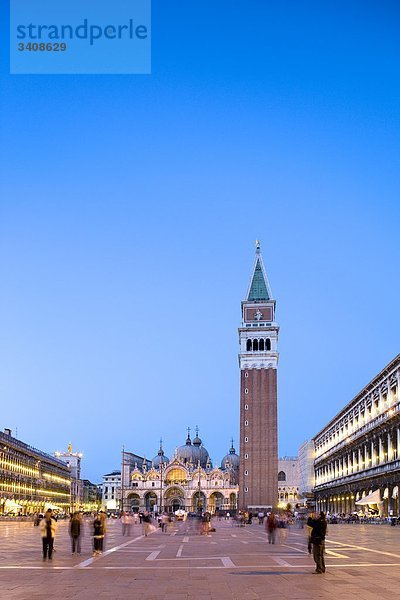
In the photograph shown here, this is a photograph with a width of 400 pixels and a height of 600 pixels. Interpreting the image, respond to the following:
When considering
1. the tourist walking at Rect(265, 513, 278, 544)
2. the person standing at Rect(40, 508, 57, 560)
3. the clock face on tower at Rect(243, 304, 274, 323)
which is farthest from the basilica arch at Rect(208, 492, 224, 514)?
the person standing at Rect(40, 508, 57, 560)

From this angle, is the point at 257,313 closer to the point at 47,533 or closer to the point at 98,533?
the point at 98,533

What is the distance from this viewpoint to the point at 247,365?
144 meters

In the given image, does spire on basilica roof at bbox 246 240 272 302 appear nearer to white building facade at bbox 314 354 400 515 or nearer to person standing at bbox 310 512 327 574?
white building facade at bbox 314 354 400 515

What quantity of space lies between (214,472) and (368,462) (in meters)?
111

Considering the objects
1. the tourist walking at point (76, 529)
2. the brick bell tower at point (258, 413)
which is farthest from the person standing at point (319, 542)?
the brick bell tower at point (258, 413)

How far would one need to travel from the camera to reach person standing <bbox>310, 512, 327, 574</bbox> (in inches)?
869

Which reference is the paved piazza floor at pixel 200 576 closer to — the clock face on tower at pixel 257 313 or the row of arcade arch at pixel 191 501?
the clock face on tower at pixel 257 313

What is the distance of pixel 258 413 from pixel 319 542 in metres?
119

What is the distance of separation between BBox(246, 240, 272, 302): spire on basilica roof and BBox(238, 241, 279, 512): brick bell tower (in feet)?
17.0

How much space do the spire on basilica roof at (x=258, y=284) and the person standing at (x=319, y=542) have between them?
134 m

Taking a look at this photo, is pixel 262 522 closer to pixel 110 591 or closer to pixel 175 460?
pixel 110 591

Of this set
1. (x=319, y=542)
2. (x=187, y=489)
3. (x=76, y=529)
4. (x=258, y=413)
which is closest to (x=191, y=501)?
(x=187, y=489)

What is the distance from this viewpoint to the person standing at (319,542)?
2206 cm

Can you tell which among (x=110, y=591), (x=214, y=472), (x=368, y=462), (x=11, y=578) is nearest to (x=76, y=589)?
(x=110, y=591)
